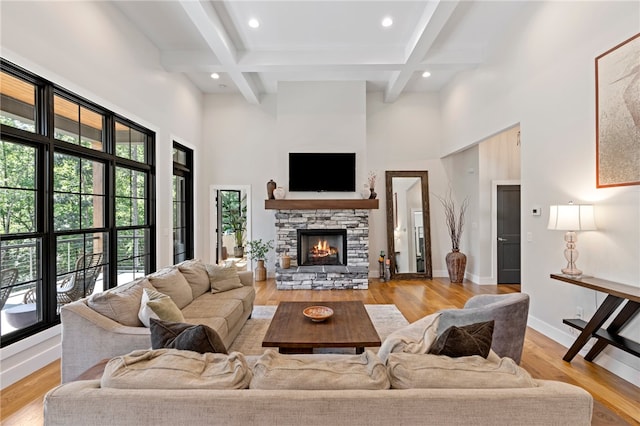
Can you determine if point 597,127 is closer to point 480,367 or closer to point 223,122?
point 480,367

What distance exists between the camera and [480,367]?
1.25m

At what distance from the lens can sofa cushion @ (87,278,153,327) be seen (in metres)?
2.35

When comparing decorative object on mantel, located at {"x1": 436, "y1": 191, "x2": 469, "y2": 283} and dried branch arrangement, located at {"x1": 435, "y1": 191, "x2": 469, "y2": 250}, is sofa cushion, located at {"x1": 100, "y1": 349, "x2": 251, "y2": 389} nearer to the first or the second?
decorative object on mantel, located at {"x1": 436, "y1": 191, "x2": 469, "y2": 283}

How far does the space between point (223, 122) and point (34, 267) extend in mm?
4661

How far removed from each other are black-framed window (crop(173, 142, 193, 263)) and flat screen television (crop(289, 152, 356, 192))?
201 centimetres

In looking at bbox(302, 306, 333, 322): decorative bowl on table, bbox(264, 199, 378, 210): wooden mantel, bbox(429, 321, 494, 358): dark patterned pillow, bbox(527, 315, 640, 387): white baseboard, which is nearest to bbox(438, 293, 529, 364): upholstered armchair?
bbox(429, 321, 494, 358): dark patterned pillow

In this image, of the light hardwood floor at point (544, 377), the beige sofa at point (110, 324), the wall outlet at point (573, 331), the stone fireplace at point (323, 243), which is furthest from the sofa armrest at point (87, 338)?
the wall outlet at point (573, 331)

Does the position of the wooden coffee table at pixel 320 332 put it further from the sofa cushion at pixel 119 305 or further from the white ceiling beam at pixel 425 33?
the white ceiling beam at pixel 425 33

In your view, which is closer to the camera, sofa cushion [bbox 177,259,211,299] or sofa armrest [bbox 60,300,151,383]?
sofa armrest [bbox 60,300,151,383]

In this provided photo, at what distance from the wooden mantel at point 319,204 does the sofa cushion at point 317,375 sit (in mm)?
4741

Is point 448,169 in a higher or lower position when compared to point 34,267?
higher

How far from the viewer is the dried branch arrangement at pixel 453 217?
649 centimetres

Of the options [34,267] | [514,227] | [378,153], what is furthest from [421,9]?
[34,267]

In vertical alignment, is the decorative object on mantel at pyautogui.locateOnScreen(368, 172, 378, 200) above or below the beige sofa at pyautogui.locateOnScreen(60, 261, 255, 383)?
above
